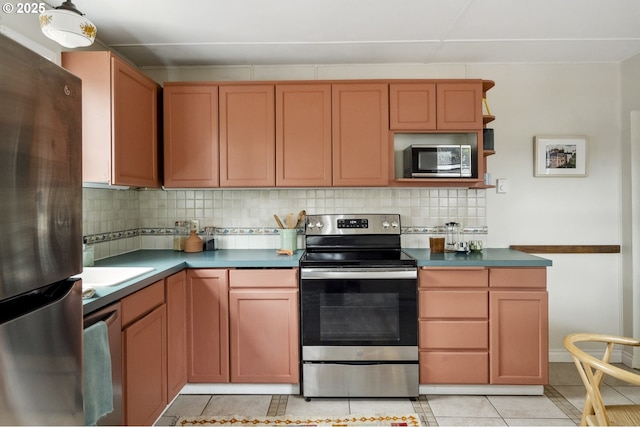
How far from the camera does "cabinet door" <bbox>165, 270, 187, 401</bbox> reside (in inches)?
85.7

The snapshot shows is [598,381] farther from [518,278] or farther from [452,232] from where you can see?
[452,232]

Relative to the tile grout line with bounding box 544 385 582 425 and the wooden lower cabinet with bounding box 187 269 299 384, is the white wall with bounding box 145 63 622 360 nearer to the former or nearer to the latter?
the tile grout line with bounding box 544 385 582 425

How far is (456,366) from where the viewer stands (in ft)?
7.83

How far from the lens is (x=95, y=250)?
241 centimetres

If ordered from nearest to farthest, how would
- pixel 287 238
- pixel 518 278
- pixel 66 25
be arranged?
pixel 66 25
pixel 518 278
pixel 287 238

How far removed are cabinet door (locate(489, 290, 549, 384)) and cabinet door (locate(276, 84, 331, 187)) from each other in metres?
1.40

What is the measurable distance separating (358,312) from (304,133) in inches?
50.0

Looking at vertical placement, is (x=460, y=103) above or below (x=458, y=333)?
above

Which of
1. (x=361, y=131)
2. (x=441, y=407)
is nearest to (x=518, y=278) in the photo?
(x=441, y=407)

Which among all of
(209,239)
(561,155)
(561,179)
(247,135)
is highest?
(247,135)

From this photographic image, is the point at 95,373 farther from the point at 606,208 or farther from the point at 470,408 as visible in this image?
the point at 606,208

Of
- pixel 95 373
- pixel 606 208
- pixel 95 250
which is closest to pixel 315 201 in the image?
pixel 95 250

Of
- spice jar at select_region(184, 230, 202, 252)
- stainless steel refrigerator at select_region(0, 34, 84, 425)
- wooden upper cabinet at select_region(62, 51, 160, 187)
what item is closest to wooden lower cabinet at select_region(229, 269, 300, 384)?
spice jar at select_region(184, 230, 202, 252)

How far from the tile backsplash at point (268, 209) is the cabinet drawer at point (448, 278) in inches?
23.4
